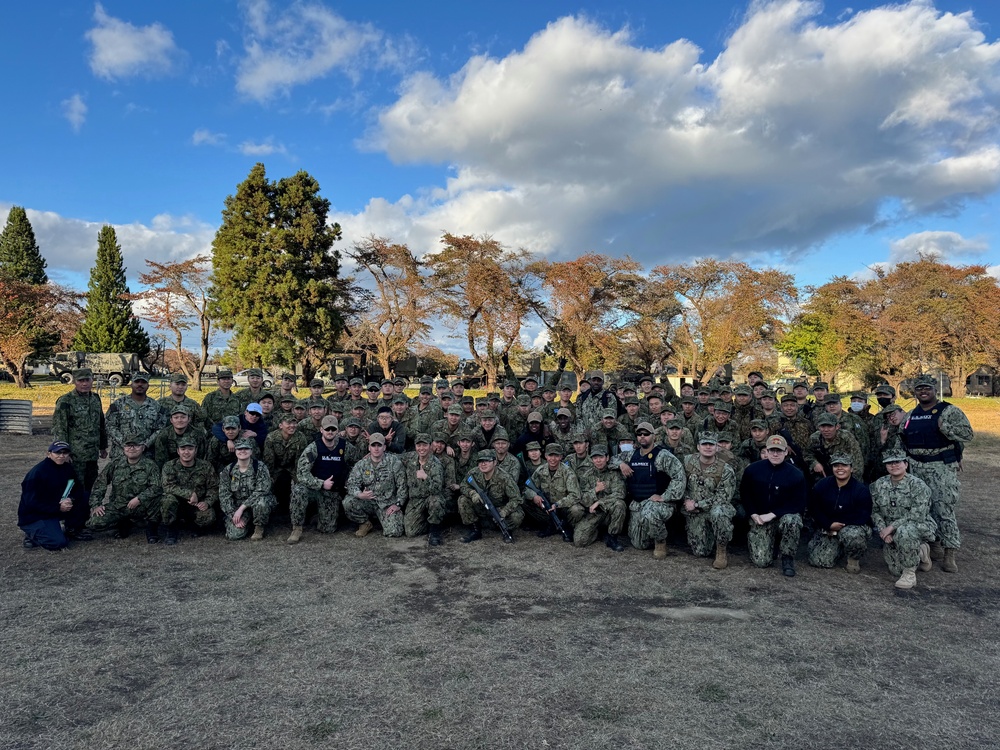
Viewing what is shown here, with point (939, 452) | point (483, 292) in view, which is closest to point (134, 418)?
point (939, 452)

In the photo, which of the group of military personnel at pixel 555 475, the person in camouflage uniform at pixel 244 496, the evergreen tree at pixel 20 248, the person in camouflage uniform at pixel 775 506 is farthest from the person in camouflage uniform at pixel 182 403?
the evergreen tree at pixel 20 248

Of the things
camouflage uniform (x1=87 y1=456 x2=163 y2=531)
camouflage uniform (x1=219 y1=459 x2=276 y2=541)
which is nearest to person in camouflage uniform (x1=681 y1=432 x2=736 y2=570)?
camouflage uniform (x1=219 y1=459 x2=276 y2=541)

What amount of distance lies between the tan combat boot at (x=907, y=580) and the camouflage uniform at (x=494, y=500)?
368 cm

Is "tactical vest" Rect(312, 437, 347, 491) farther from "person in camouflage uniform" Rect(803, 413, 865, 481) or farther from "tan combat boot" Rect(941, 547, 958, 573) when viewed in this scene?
"tan combat boot" Rect(941, 547, 958, 573)

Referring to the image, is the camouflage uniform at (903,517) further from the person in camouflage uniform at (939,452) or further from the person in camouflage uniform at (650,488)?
the person in camouflage uniform at (650,488)

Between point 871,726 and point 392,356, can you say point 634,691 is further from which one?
point 392,356

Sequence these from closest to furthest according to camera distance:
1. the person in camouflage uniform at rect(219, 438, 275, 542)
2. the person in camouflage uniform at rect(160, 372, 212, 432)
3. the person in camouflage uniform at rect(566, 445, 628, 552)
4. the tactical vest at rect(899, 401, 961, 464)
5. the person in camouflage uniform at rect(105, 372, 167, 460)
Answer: the tactical vest at rect(899, 401, 961, 464) < the person in camouflage uniform at rect(566, 445, 628, 552) < the person in camouflage uniform at rect(219, 438, 275, 542) < the person in camouflage uniform at rect(105, 372, 167, 460) < the person in camouflage uniform at rect(160, 372, 212, 432)

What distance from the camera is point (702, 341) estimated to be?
38.3m

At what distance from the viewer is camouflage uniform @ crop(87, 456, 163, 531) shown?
667 centimetres

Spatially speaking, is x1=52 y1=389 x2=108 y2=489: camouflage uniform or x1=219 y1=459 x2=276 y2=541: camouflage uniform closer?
x1=219 y1=459 x2=276 y2=541: camouflage uniform

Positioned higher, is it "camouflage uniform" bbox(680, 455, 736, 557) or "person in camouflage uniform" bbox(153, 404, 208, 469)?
"person in camouflage uniform" bbox(153, 404, 208, 469)

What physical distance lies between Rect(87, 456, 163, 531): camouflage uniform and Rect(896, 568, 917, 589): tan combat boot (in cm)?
734

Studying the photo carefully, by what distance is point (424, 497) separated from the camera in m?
7.24

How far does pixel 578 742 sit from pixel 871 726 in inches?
62.2
